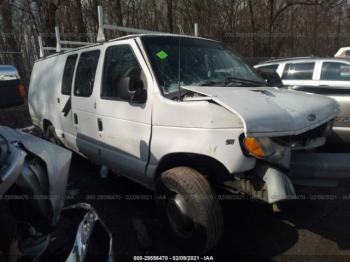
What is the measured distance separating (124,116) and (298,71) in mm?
5709

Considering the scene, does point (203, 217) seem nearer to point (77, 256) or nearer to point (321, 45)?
point (77, 256)

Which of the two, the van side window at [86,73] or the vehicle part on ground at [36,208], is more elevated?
the van side window at [86,73]

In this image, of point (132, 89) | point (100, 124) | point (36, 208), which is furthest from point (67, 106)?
point (36, 208)

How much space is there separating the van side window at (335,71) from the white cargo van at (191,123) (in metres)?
4.18

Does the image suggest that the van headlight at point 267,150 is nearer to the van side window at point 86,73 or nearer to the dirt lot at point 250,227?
the dirt lot at point 250,227

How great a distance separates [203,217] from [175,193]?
0.43 m

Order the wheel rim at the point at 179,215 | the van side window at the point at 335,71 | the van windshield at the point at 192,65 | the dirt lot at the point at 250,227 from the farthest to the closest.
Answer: the van side window at the point at 335,71, the van windshield at the point at 192,65, the dirt lot at the point at 250,227, the wheel rim at the point at 179,215

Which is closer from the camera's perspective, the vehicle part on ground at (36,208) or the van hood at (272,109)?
the vehicle part on ground at (36,208)

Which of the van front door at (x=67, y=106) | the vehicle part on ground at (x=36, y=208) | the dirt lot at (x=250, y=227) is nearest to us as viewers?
the vehicle part on ground at (x=36, y=208)

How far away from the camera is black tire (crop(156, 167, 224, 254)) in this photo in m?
2.96

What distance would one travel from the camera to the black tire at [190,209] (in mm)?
2957

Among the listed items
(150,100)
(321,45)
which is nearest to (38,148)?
(150,100)

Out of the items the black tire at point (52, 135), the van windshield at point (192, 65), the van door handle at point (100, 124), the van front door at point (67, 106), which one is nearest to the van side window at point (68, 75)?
the van front door at point (67, 106)

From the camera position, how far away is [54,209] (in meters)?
2.41
